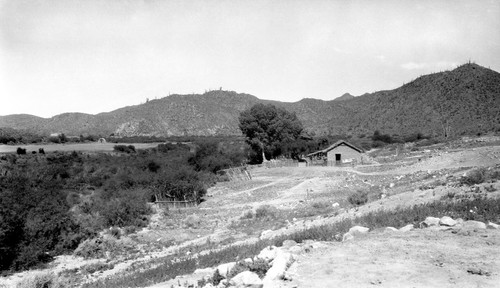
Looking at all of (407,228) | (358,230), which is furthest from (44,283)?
(407,228)

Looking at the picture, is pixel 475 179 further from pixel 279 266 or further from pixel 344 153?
pixel 344 153

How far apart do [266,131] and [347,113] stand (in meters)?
75.2

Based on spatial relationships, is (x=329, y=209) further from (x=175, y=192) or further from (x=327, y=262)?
(x=175, y=192)

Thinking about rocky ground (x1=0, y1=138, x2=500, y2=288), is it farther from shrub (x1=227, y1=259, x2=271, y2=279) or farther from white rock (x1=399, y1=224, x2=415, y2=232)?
shrub (x1=227, y1=259, x2=271, y2=279)

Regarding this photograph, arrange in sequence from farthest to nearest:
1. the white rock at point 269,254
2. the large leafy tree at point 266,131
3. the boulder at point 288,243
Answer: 1. the large leafy tree at point 266,131
2. the boulder at point 288,243
3. the white rock at point 269,254

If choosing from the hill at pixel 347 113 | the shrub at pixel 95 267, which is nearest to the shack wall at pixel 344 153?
the shrub at pixel 95 267

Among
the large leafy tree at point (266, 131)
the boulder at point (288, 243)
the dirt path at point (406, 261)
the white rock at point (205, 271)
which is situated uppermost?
the large leafy tree at point (266, 131)

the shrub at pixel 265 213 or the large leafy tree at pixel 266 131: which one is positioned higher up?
the large leafy tree at pixel 266 131

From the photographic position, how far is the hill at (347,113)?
9088cm

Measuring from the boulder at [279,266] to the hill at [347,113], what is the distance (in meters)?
77.8

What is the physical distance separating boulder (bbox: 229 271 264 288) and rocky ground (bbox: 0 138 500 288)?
16.5 inches

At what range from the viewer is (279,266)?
25.5ft

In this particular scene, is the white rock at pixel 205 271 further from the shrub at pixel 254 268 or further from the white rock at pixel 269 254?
the shrub at pixel 254 268

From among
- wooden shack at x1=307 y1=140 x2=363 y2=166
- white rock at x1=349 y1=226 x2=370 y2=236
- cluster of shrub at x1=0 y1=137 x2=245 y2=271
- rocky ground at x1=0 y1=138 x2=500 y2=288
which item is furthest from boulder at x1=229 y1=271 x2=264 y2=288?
wooden shack at x1=307 y1=140 x2=363 y2=166
